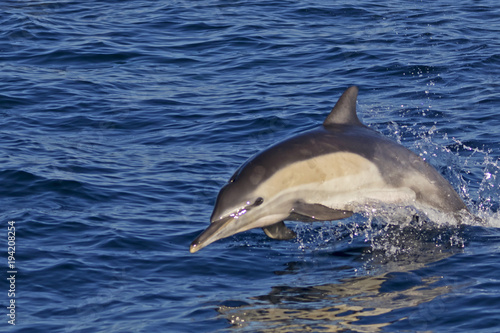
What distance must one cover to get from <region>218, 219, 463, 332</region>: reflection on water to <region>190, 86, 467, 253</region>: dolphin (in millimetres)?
567

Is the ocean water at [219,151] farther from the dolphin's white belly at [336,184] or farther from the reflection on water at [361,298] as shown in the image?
the dolphin's white belly at [336,184]

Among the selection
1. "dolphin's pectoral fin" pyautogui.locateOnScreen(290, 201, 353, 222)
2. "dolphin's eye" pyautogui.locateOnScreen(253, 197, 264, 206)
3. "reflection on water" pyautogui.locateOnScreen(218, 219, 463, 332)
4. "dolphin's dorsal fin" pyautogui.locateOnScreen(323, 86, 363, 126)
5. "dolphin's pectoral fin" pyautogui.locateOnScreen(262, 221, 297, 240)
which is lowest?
"reflection on water" pyautogui.locateOnScreen(218, 219, 463, 332)

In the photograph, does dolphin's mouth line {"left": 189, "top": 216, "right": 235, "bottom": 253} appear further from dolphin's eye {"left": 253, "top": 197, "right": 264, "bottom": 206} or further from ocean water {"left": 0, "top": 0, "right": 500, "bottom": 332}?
ocean water {"left": 0, "top": 0, "right": 500, "bottom": 332}

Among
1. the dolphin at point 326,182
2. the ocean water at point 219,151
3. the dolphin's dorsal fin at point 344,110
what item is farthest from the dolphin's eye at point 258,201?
the dolphin's dorsal fin at point 344,110

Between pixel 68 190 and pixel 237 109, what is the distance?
4.45m

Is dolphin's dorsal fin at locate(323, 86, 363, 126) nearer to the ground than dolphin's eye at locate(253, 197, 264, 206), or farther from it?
farther from it

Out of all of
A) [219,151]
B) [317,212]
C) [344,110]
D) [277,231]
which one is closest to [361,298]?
[317,212]

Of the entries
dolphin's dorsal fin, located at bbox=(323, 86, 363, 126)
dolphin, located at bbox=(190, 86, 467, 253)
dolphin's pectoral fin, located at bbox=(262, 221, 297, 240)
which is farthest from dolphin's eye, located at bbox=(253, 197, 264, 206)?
dolphin's dorsal fin, located at bbox=(323, 86, 363, 126)

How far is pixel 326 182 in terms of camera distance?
9008 millimetres

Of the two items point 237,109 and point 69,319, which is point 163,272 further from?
point 237,109

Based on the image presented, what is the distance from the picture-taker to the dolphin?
8.51m

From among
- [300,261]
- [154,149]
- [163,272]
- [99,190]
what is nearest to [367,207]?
[300,261]

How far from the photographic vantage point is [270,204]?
8.66 metres

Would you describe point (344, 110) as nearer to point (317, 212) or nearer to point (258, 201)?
point (317, 212)
